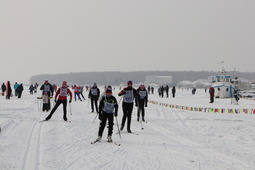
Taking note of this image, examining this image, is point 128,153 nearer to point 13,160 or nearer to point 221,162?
point 221,162

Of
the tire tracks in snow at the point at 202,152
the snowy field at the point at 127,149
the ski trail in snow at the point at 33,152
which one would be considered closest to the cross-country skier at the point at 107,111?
the snowy field at the point at 127,149

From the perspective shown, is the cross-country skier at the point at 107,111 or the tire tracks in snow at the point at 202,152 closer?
the tire tracks in snow at the point at 202,152

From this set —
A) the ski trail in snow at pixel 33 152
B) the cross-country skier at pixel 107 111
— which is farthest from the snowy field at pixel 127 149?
the cross-country skier at pixel 107 111

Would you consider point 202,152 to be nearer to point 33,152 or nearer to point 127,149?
point 127,149

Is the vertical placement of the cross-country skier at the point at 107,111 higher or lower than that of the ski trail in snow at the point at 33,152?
higher

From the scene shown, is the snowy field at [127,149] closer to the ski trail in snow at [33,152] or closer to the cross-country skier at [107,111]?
the ski trail in snow at [33,152]

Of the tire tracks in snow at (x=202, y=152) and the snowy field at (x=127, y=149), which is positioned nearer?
the snowy field at (x=127, y=149)

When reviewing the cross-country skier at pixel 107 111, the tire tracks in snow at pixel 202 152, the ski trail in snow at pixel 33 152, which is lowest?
the tire tracks in snow at pixel 202 152

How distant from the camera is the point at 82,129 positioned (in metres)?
9.33

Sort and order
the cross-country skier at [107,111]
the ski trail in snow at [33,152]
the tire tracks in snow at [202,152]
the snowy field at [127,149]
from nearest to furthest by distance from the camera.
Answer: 1. the ski trail in snow at [33,152]
2. the snowy field at [127,149]
3. the tire tracks in snow at [202,152]
4. the cross-country skier at [107,111]

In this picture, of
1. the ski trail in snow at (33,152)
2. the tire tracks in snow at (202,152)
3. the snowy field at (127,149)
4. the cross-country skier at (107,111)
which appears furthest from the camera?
the cross-country skier at (107,111)

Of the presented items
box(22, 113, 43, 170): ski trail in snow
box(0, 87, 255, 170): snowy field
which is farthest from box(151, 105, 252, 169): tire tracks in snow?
box(22, 113, 43, 170): ski trail in snow

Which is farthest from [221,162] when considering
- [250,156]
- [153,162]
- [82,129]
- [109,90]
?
[82,129]

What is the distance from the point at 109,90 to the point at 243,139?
4.81m
